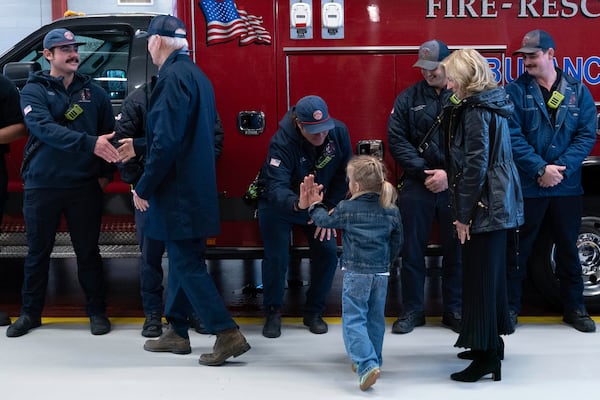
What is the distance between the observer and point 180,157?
183 inches

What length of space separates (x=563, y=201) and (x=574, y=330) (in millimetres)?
860

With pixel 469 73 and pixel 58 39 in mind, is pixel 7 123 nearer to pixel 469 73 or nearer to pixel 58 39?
pixel 58 39

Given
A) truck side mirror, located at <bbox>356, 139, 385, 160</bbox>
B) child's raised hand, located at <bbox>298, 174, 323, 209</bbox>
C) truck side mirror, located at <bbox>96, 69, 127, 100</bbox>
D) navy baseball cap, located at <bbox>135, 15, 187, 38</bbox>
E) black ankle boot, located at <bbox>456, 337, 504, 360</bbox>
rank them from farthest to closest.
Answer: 1. truck side mirror, located at <bbox>96, 69, 127, 100</bbox>
2. truck side mirror, located at <bbox>356, 139, 385, 160</bbox>
3. navy baseball cap, located at <bbox>135, 15, 187, 38</bbox>
4. black ankle boot, located at <bbox>456, 337, 504, 360</bbox>
5. child's raised hand, located at <bbox>298, 174, 323, 209</bbox>

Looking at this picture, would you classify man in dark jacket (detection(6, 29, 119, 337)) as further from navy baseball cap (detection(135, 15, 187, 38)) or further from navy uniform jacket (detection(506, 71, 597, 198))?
navy uniform jacket (detection(506, 71, 597, 198))

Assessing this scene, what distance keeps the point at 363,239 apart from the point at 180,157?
1.12 meters

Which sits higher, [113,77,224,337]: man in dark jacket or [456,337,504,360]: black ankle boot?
[113,77,224,337]: man in dark jacket

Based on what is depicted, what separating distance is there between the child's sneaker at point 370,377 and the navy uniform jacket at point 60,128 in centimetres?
221

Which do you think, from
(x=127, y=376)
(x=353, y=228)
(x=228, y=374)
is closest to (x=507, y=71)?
(x=353, y=228)

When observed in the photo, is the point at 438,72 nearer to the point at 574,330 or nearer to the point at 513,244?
the point at 513,244

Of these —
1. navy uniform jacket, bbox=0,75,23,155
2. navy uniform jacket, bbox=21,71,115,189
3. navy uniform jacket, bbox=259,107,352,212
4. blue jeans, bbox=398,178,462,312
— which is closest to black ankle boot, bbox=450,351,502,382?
blue jeans, bbox=398,178,462,312

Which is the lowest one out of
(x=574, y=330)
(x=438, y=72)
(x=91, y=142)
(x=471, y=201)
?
(x=574, y=330)

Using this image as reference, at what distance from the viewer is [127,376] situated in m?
4.70

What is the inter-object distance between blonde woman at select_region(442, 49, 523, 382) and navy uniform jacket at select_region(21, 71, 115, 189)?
2.28m

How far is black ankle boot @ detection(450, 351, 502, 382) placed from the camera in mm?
4531
